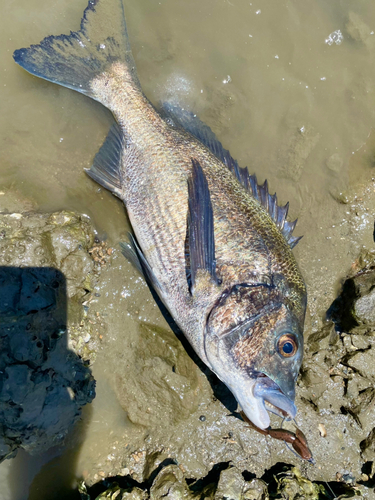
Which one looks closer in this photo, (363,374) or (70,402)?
(70,402)

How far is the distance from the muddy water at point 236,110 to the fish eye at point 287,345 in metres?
1.35

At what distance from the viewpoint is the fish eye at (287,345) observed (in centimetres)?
251

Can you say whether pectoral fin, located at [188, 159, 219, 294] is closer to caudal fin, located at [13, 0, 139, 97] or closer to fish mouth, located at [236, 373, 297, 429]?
fish mouth, located at [236, 373, 297, 429]

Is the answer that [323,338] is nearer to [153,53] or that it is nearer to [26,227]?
[26,227]

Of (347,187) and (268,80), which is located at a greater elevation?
(268,80)

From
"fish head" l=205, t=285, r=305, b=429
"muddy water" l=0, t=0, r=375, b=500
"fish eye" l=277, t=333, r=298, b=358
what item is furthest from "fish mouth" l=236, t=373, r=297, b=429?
"muddy water" l=0, t=0, r=375, b=500

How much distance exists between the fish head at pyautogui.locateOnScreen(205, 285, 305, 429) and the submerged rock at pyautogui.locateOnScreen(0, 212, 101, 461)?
1.45 metres

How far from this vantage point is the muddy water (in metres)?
3.46

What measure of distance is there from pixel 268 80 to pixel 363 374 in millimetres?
3559

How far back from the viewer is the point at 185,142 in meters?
3.26

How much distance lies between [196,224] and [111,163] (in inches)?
51.4

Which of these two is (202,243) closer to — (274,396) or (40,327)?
(274,396)

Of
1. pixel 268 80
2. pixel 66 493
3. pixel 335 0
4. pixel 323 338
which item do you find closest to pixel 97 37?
pixel 268 80

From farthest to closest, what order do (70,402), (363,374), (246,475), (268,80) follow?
(268,80), (363,374), (246,475), (70,402)
